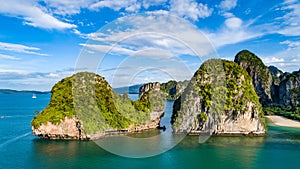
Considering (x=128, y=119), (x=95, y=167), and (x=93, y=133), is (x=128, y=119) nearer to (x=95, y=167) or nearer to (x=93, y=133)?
(x=93, y=133)

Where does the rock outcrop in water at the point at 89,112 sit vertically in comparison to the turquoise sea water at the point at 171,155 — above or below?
above

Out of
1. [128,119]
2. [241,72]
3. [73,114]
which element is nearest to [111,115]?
[128,119]

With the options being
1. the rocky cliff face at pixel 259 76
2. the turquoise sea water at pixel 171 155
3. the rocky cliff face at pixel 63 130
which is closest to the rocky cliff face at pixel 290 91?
the rocky cliff face at pixel 259 76

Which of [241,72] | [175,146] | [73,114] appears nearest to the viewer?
[175,146]

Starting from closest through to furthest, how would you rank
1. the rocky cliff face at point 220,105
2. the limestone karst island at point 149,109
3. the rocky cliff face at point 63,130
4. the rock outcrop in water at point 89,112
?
1. the rocky cliff face at point 63,130
2. the rock outcrop in water at point 89,112
3. the limestone karst island at point 149,109
4. the rocky cliff face at point 220,105

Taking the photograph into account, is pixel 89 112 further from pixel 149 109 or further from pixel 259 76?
pixel 259 76

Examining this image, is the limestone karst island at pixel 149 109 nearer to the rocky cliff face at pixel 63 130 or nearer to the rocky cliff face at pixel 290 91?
the rocky cliff face at pixel 63 130
